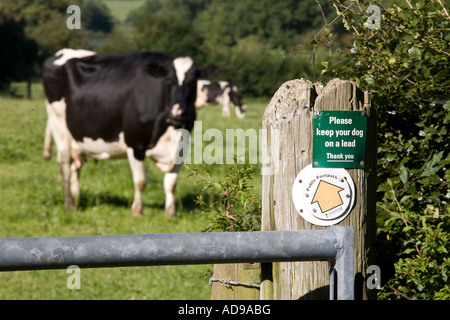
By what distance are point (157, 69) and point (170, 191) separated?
4.95ft

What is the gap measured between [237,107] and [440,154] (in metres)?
21.1

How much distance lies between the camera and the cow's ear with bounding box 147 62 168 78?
894 centimetres

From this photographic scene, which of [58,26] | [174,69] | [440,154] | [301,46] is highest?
[58,26]

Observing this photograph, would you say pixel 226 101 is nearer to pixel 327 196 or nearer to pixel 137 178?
pixel 137 178

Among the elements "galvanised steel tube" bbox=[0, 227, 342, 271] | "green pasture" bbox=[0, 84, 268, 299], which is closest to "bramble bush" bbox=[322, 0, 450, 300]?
"green pasture" bbox=[0, 84, 268, 299]

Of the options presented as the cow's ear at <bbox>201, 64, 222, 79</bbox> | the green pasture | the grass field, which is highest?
the grass field

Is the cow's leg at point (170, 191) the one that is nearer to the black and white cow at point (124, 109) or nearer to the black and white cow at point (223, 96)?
the black and white cow at point (124, 109)

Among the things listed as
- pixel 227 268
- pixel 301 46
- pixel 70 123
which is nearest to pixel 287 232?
pixel 227 268

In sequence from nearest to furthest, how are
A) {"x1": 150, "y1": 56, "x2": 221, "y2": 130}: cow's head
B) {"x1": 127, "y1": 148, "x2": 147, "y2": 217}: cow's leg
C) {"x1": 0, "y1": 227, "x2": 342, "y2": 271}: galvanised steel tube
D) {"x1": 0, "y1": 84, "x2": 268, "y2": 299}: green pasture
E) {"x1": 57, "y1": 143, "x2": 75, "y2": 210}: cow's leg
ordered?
{"x1": 0, "y1": 227, "x2": 342, "y2": 271}: galvanised steel tube
{"x1": 0, "y1": 84, "x2": 268, "y2": 299}: green pasture
{"x1": 150, "y1": 56, "x2": 221, "y2": 130}: cow's head
{"x1": 127, "y1": 148, "x2": 147, "y2": 217}: cow's leg
{"x1": 57, "y1": 143, "x2": 75, "y2": 210}: cow's leg

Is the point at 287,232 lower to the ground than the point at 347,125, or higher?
lower

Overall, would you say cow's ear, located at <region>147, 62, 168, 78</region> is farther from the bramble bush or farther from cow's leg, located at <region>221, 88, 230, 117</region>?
cow's leg, located at <region>221, 88, 230, 117</region>

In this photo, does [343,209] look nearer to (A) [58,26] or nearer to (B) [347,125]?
(B) [347,125]

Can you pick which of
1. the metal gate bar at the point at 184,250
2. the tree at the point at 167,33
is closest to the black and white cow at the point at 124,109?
the metal gate bar at the point at 184,250

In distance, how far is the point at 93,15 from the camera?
196ft
